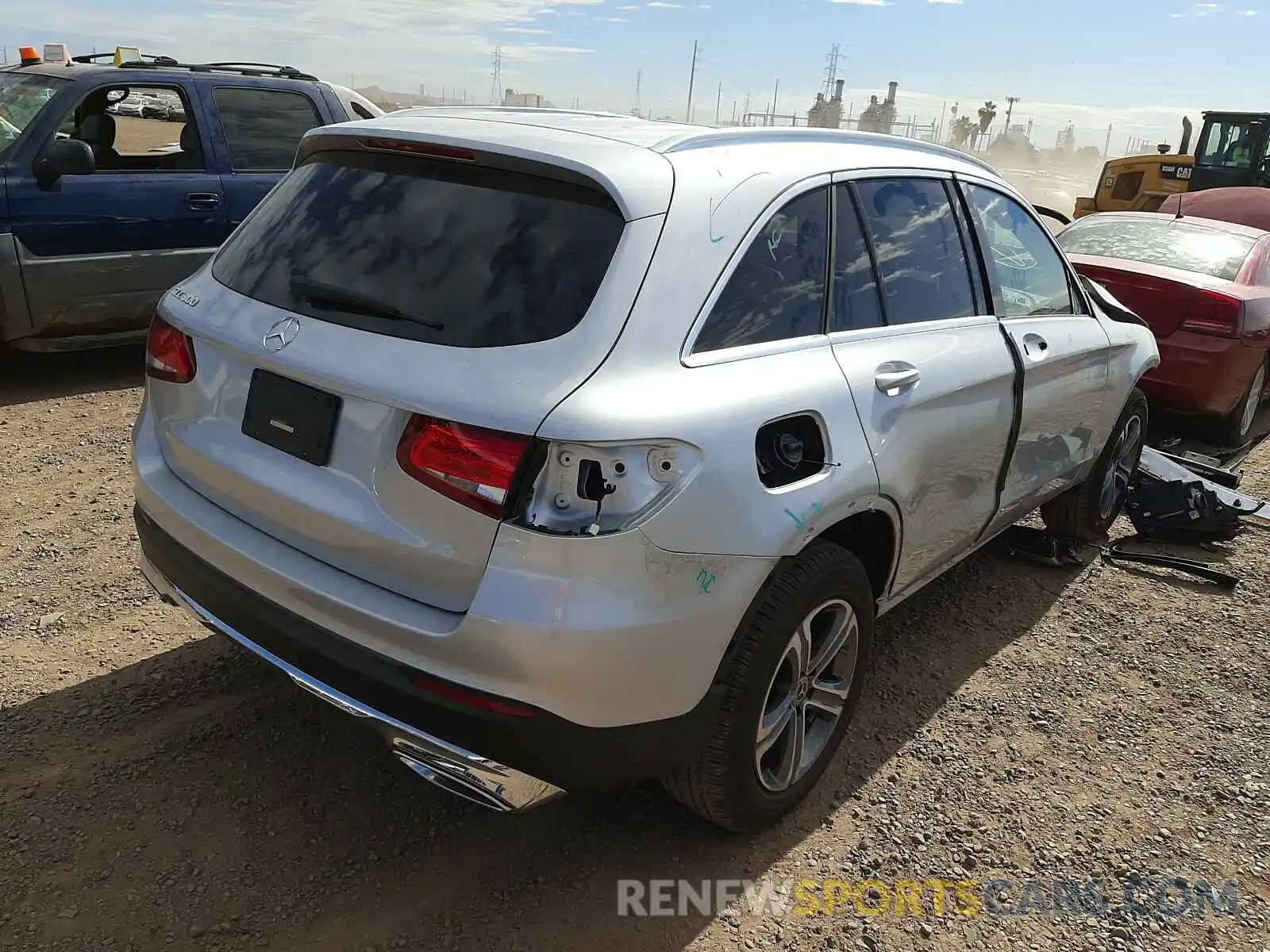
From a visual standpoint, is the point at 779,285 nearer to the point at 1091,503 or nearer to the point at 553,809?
the point at 553,809

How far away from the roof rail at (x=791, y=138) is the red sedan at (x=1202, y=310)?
3302mm

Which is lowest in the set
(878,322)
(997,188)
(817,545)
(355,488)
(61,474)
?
(61,474)

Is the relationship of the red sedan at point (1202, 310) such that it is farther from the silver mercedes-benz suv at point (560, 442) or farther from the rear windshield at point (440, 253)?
the rear windshield at point (440, 253)

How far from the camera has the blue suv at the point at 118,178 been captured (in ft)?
18.9

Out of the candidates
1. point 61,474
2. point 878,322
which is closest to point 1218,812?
point 878,322

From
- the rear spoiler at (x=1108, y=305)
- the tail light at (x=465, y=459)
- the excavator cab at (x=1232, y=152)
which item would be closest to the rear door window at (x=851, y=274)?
the tail light at (x=465, y=459)

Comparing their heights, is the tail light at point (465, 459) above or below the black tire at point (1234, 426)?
above

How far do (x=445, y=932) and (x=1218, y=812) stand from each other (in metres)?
2.35

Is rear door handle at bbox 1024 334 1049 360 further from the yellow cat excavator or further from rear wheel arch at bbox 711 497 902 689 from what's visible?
the yellow cat excavator

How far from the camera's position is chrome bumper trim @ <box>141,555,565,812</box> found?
7.04 feet

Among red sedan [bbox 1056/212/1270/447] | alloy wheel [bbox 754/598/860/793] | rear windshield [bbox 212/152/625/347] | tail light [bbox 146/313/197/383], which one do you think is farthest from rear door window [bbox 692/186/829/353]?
red sedan [bbox 1056/212/1270/447]

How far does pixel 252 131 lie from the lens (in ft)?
22.1

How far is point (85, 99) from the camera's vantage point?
6078mm

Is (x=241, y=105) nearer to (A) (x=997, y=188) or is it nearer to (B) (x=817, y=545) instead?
(A) (x=997, y=188)
